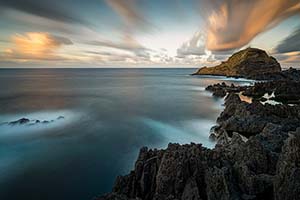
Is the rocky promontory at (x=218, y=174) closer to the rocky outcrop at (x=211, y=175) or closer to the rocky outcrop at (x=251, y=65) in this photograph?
the rocky outcrop at (x=211, y=175)

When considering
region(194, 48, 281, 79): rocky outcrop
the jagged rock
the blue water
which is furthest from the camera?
region(194, 48, 281, 79): rocky outcrop

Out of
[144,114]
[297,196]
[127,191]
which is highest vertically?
[297,196]

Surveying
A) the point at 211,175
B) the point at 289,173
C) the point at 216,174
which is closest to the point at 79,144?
the point at 211,175

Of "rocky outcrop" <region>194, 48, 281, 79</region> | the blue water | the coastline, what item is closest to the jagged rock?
the coastline

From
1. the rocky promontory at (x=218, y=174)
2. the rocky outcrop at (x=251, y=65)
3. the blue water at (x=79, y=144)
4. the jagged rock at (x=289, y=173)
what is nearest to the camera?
the jagged rock at (x=289, y=173)

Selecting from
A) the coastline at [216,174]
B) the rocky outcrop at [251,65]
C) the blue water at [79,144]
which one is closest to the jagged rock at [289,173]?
the coastline at [216,174]

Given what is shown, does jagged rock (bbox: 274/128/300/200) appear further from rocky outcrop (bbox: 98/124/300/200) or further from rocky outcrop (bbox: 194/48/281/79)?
rocky outcrop (bbox: 194/48/281/79)

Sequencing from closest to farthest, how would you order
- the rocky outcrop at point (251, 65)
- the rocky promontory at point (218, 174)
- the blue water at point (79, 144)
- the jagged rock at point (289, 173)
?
the jagged rock at point (289, 173), the rocky promontory at point (218, 174), the blue water at point (79, 144), the rocky outcrop at point (251, 65)

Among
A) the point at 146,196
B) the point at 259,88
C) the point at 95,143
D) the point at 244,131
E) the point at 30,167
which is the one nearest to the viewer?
the point at 146,196

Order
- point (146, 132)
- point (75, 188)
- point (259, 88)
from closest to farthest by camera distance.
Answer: point (75, 188)
point (146, 132)
point (259, 88)

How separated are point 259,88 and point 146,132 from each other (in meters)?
35.0

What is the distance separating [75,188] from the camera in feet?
41.2

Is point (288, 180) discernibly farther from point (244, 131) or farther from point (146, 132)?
point (146, 132)

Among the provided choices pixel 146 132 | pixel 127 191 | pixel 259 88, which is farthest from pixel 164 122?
pixel 259 88
